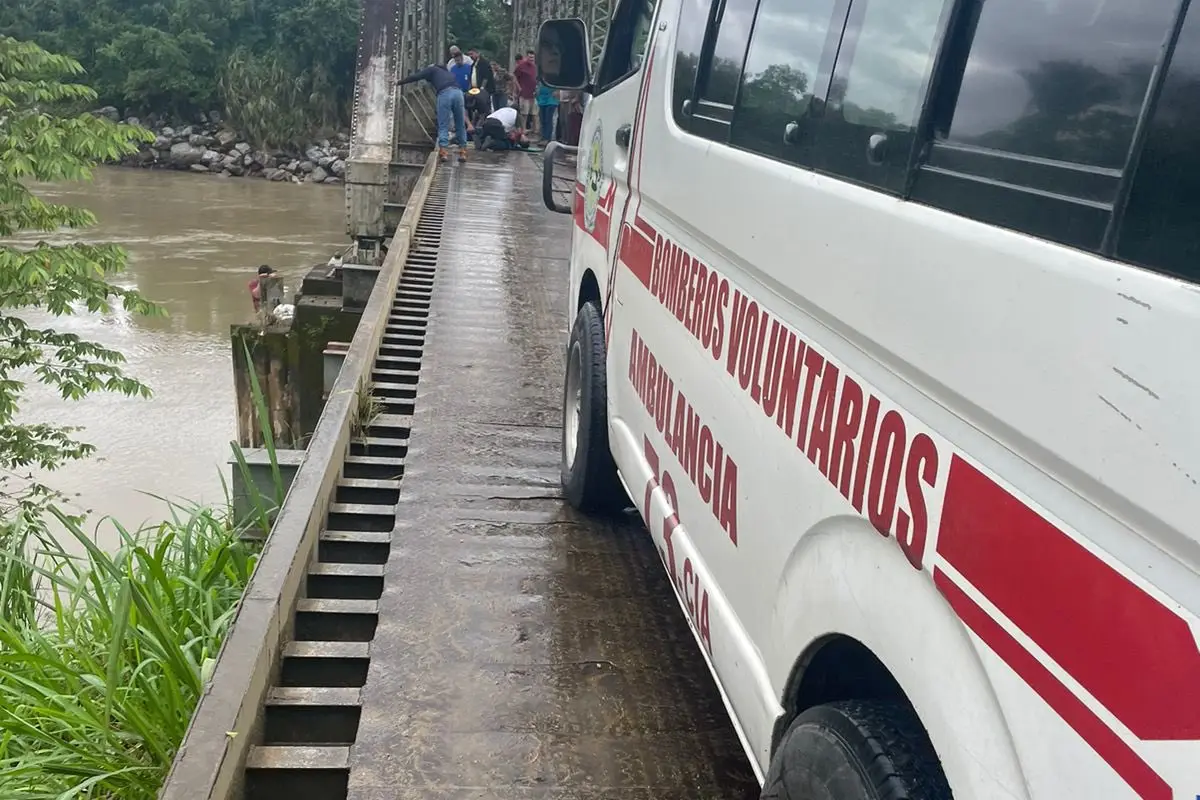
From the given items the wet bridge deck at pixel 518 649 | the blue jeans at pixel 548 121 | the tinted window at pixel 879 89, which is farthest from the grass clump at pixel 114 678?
the blue jeans at pixel 548 121

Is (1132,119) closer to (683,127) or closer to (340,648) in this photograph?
(683,127)

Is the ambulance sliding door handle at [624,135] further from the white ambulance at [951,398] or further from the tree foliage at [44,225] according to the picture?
the tree foliage at [44,225]

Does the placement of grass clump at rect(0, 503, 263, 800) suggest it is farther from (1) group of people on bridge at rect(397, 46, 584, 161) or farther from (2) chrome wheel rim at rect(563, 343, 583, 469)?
(1) group of people on bridge at rect(397, 46, 584, 161)

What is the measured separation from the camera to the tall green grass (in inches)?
116

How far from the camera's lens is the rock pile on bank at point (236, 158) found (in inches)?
1427

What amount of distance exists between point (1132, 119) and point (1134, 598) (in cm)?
50

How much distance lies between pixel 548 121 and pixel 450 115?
8.31 feet

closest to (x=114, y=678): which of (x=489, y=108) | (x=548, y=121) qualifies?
(x=548, y=121)

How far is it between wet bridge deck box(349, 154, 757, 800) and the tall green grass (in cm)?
54

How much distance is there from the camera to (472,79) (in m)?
19.1

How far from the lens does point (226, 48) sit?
38531mm

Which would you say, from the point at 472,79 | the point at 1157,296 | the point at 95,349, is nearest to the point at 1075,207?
the point at 1157,296

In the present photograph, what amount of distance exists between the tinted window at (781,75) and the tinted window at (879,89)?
0.32 ft

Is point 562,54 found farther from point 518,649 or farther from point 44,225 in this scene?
point 44,225
